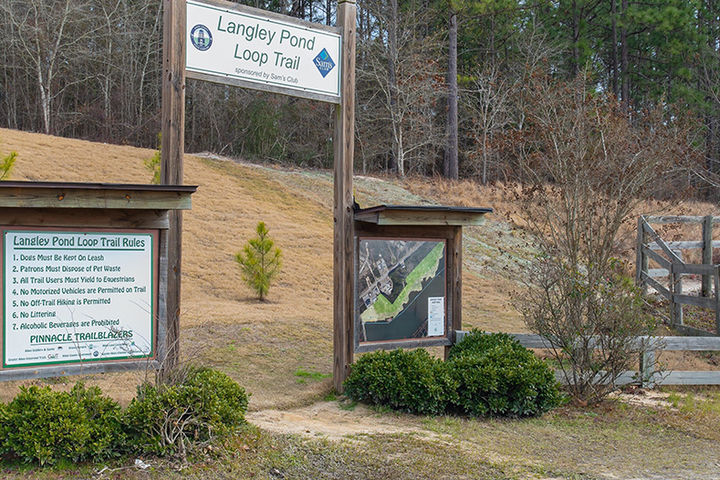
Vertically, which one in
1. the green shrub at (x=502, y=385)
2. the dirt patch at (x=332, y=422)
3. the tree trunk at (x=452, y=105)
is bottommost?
the dirt patch at (x=332, y=422)

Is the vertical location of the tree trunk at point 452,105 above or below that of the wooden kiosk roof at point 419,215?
above

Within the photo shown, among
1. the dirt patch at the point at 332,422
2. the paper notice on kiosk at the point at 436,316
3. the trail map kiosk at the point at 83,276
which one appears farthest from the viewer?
the paper notice on kiosk at the point at 436,316

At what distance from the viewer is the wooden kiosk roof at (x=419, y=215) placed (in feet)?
23.2

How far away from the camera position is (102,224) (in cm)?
541

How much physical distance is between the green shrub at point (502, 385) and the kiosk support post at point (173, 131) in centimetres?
281

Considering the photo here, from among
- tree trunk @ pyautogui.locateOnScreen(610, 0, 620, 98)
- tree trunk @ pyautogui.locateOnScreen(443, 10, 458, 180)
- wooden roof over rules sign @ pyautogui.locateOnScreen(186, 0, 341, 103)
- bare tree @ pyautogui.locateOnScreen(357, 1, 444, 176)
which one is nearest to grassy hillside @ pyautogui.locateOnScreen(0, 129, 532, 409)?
wooden roof over rules sign @ pyautogui.locateOnScreen(186, 0, 341, 103)

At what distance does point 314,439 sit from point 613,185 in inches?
284

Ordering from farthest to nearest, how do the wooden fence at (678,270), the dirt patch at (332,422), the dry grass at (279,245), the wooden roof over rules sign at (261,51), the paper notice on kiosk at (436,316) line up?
1. the wooden fence at (678,270)
2. the dry grass at (279,245)
3. the paper notice on kiosk at (436,316)
4. the wooden roof over rules sign at (261,51)
5. the dirt patch at (332,422)

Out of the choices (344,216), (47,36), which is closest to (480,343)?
(344,216)

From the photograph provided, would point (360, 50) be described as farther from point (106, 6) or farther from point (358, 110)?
→ point (106, 6)

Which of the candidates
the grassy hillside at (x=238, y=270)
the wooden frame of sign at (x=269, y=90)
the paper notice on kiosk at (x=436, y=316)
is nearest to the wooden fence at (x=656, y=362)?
the paper notice on kiosk at (x=436, y=316)

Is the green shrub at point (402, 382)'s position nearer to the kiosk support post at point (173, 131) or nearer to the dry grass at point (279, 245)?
the dry grass at point (279, 245)

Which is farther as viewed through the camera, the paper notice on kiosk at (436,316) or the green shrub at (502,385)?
the paper notice on kiosk at (436,316)

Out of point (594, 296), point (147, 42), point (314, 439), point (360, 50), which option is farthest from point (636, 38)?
point (314, 439)
